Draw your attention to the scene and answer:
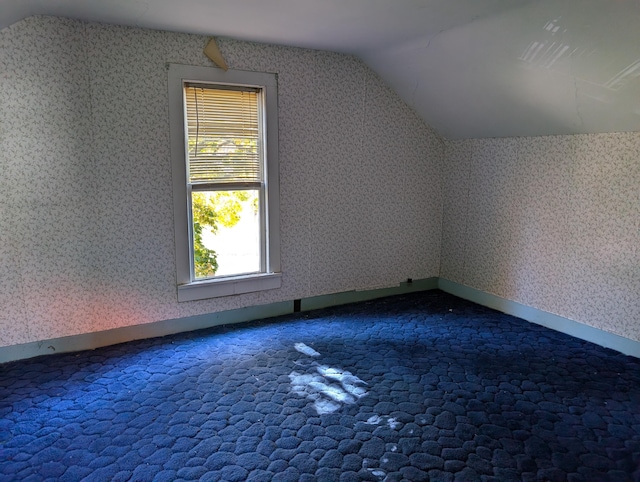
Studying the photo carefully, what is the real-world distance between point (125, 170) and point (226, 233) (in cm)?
92

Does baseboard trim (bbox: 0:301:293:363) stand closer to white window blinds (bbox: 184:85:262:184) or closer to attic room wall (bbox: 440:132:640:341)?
white window blinds (bbox: 184:85:262:184)

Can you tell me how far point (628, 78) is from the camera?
272 centimetres

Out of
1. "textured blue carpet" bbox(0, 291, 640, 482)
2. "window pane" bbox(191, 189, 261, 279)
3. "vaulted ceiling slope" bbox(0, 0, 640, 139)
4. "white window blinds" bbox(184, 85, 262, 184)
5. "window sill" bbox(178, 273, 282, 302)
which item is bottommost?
"textured blue carpet" bbox(0, 291, 640, 482)

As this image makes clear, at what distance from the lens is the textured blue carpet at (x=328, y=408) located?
7.11ft

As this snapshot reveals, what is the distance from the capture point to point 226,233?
385 cm

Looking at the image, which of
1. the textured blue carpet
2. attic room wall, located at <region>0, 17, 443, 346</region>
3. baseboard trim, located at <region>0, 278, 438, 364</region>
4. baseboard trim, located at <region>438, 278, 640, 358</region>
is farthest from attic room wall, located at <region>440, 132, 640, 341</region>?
attic room wall, located at <region>0, 17, 443, 346</region>

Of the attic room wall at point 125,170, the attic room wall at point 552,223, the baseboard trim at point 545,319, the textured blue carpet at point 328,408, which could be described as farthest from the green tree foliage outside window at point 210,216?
the baseboard trim at point 545,319

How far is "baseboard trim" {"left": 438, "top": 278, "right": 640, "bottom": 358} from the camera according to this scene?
11.0 ft

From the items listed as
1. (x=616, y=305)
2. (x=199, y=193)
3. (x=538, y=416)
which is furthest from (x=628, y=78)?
(x=199, y=193)

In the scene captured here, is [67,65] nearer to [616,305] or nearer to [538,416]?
[538,416]

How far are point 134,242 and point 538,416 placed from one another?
291 centimetres

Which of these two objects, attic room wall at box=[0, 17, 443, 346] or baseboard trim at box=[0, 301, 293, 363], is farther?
baseboard trim at box=[0, 301, 293, 363]

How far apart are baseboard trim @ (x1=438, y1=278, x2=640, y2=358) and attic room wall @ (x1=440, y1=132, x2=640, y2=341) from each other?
0.05 meters

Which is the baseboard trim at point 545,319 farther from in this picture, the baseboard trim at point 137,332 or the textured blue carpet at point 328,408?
the baseboard trim at point 137,332
